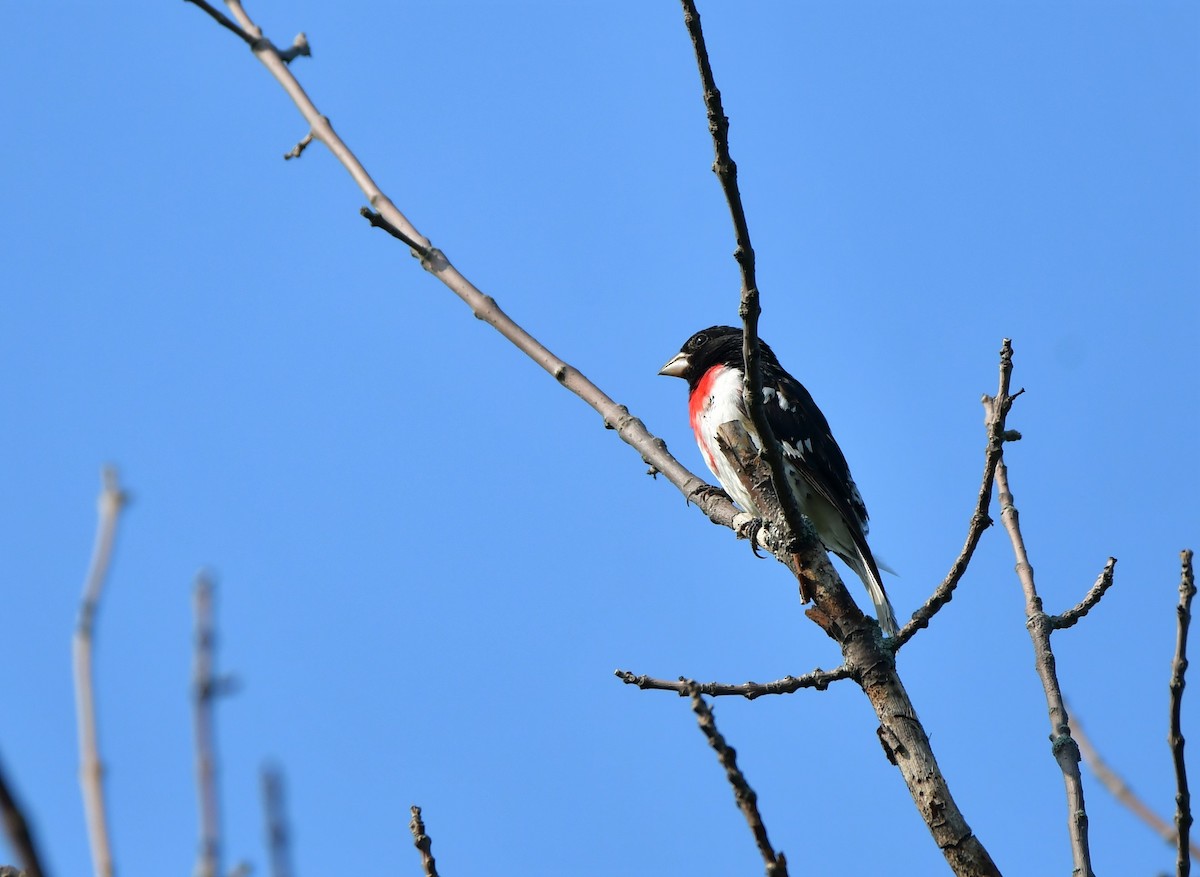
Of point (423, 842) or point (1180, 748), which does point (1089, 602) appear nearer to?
point (1180, 748)

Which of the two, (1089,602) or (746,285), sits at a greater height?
(746,285)

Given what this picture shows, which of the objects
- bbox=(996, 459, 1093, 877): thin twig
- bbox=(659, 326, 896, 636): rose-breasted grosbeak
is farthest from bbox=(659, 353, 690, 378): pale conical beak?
bbox=(996, 459, 1093, 877): thin twig

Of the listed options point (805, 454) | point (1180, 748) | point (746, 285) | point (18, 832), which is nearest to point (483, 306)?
point (746, 285)

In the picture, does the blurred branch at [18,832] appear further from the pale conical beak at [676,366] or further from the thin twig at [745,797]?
the pale conical beak at [676,366]

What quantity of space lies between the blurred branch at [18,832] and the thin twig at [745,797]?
3.51ft

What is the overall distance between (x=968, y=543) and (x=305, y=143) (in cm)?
246

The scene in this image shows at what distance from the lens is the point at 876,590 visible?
22.4 feet

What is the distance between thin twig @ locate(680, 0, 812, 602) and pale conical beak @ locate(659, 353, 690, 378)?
14.4ft

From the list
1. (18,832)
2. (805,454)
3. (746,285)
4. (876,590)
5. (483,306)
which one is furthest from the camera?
(805,454)

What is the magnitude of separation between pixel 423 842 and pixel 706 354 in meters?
5.83

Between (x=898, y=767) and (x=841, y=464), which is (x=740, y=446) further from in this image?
(x=841, y=464)

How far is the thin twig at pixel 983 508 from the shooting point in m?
3.50

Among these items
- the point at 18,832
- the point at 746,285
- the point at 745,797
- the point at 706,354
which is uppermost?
the point at 706,354

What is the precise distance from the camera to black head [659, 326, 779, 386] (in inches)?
312
